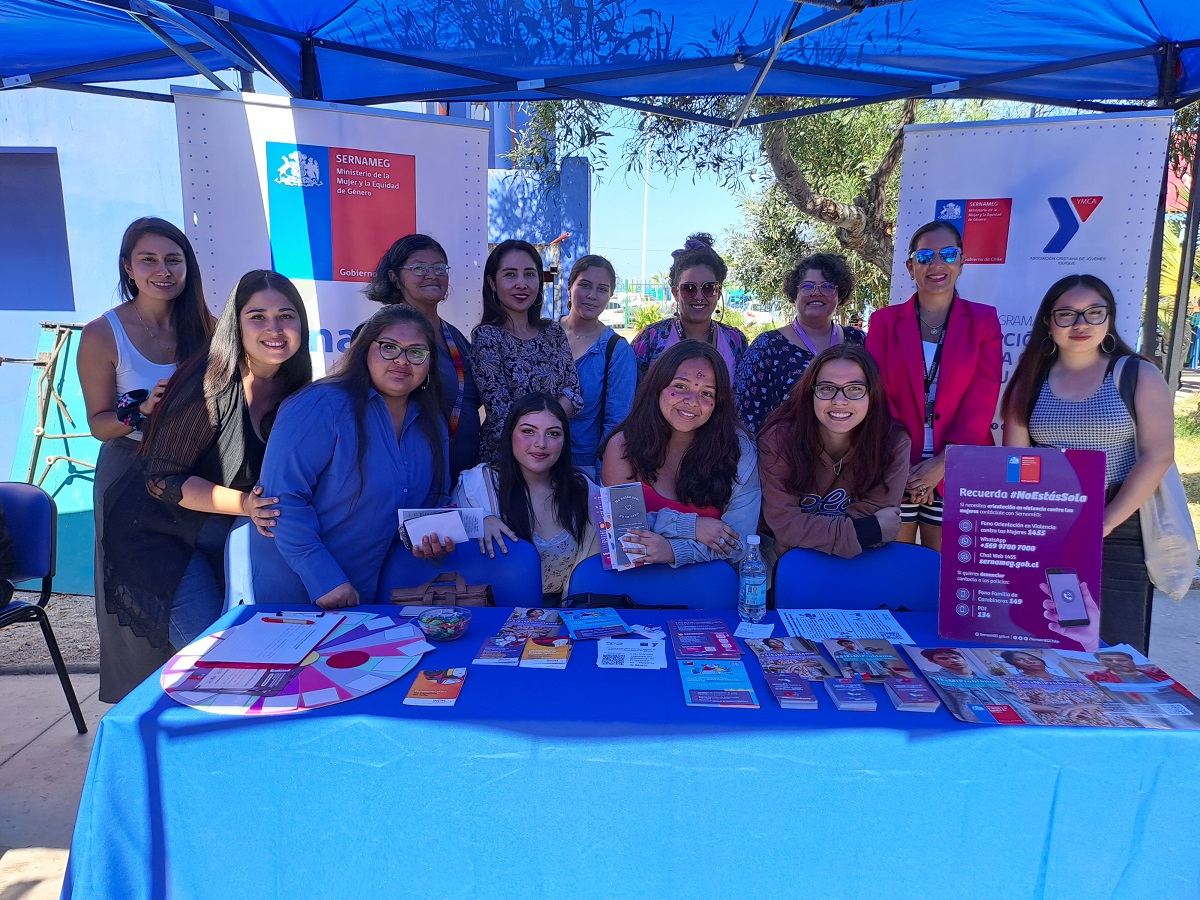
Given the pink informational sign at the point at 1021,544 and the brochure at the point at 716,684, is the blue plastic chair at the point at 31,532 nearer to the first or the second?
the brochure at the point at 716,684

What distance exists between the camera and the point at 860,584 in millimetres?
2459

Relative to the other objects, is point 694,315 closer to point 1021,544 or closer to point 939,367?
point 939,367

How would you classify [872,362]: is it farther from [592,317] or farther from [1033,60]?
[1033,60]

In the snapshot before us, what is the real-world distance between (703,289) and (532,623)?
2.10 metres

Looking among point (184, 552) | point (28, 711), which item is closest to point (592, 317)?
point (184, 552)

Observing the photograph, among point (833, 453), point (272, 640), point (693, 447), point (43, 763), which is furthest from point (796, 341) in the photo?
point (43, 763)

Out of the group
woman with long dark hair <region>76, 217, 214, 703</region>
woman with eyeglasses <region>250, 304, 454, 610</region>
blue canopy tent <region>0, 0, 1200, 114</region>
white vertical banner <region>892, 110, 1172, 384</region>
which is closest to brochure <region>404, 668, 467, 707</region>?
woman with eyeglasses <region>250, 304, 454, 610</region>

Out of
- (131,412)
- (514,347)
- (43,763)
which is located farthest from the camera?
(514,347)

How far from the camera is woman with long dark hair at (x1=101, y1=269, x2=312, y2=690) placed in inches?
98.4

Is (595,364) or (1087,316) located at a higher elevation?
(1087,316)

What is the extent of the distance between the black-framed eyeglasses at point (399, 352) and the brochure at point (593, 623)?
965 mm

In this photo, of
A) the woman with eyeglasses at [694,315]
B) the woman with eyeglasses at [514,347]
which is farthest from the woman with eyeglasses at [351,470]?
the woman with eyeglasses at [694,315]

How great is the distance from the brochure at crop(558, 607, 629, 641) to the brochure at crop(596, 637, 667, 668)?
4 centimetres

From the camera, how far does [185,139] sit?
3.63m
